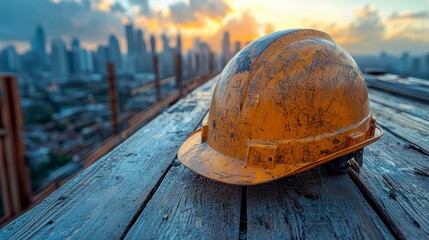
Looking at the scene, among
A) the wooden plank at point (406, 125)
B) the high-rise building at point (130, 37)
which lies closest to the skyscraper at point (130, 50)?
the high-rise building at point (130, 37)

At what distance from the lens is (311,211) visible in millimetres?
1136

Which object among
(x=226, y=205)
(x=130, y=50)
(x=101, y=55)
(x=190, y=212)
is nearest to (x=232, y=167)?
(x=226, y=205)

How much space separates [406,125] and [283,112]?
1984mm

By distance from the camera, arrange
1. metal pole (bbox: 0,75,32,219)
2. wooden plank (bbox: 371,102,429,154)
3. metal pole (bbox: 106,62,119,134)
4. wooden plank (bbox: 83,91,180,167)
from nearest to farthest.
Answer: wooden plank (bbox: 371,102,429,154) → metal pole (bbox: 0,75,32,219) → wooden plank (bbox: 83,91,180,167) → metal pole (bbox: 106,62,119,134)

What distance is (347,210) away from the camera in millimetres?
1132

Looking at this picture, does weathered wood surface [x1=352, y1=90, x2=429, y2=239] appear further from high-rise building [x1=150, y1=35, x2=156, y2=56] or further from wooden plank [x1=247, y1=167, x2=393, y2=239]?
high-rise building [x1=150, y1=35, x2=156, y2=56]

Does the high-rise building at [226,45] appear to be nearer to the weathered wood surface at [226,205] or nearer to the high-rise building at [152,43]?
the high-rise building at [152,43]

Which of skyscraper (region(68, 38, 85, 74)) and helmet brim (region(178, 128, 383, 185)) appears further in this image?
skyscraper (region(68, 38, 85, 74))

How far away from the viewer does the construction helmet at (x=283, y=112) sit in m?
1.25

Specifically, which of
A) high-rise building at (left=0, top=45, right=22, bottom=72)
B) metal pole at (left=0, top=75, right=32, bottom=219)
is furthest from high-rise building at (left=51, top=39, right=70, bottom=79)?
metal pole at (left=0, top=75, right=32, bottom=219)

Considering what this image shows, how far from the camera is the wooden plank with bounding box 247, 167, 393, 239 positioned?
998 mm

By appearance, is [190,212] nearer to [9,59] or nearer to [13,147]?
[13,147]

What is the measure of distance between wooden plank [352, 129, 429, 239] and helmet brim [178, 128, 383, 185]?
0.76ft

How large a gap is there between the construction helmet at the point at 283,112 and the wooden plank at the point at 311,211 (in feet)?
0.41
